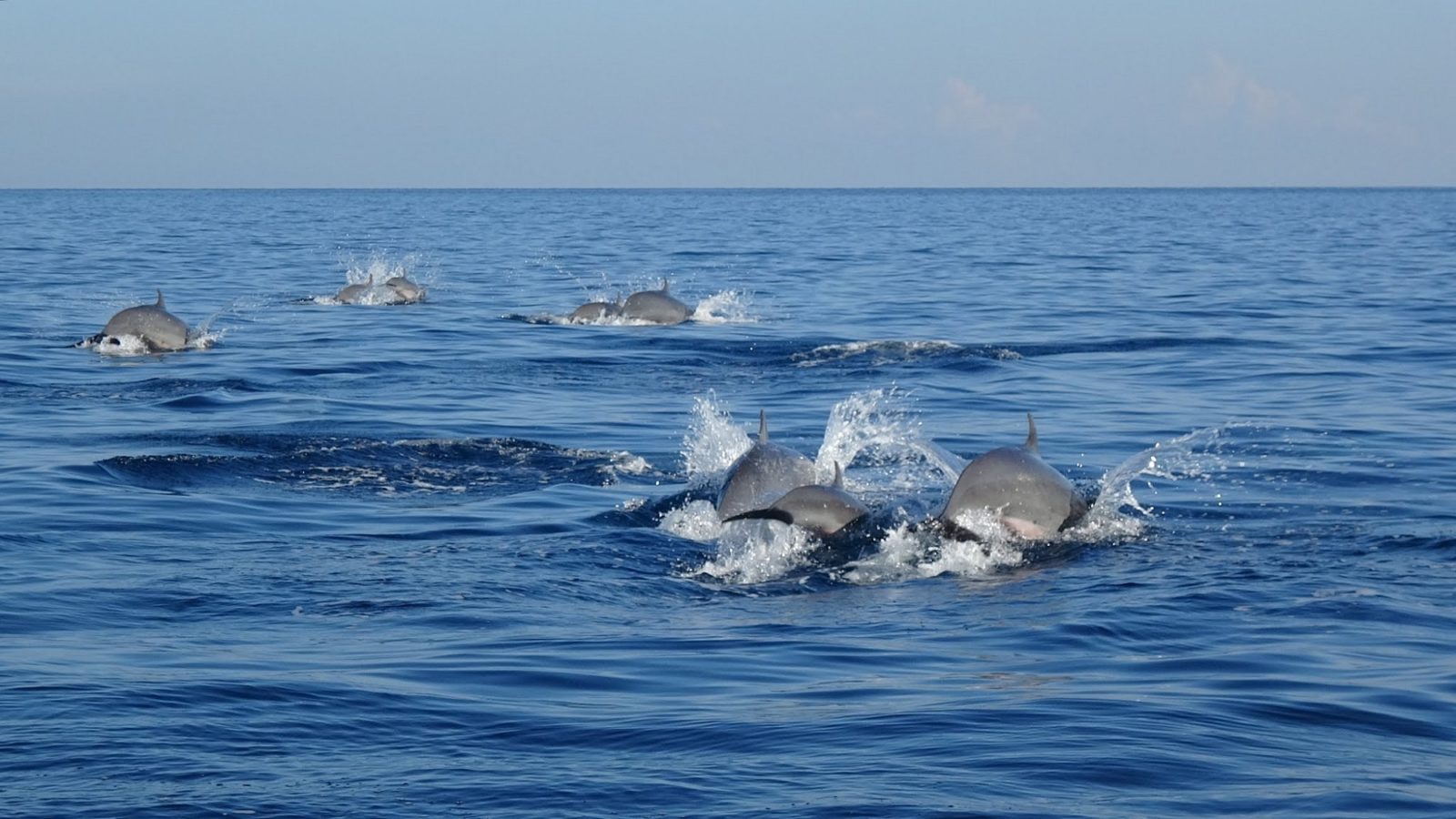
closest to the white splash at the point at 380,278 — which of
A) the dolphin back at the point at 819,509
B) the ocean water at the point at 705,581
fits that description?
the ocean water at the point at 705,581

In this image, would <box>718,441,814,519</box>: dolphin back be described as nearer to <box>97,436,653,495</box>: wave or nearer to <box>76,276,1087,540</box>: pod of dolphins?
<box>76,276,1087,540</box>: pod of dolphins

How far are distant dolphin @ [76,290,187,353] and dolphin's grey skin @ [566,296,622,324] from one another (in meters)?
7.15

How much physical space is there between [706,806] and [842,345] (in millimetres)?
18762

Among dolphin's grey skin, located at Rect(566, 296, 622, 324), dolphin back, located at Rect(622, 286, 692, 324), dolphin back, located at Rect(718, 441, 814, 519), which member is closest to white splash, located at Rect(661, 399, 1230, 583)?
dolphin back, located at Rect(718, 441, 814, 519)

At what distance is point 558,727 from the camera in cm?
807

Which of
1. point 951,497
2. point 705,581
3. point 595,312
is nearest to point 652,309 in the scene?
point 595,312

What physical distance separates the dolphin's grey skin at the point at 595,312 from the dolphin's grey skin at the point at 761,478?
17151mm

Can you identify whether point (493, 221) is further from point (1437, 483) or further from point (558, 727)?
point (558, 727)

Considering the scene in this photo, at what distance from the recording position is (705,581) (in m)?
11.4

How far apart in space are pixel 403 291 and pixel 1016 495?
2378 centimetres

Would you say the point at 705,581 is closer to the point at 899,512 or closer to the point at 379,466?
the point at 899,512

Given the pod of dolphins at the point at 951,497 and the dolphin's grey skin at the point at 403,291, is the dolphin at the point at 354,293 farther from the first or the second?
the pod of dolphins at the point at 951,497

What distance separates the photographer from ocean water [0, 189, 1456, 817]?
291 inches

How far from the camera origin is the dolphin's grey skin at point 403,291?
3416 cm
